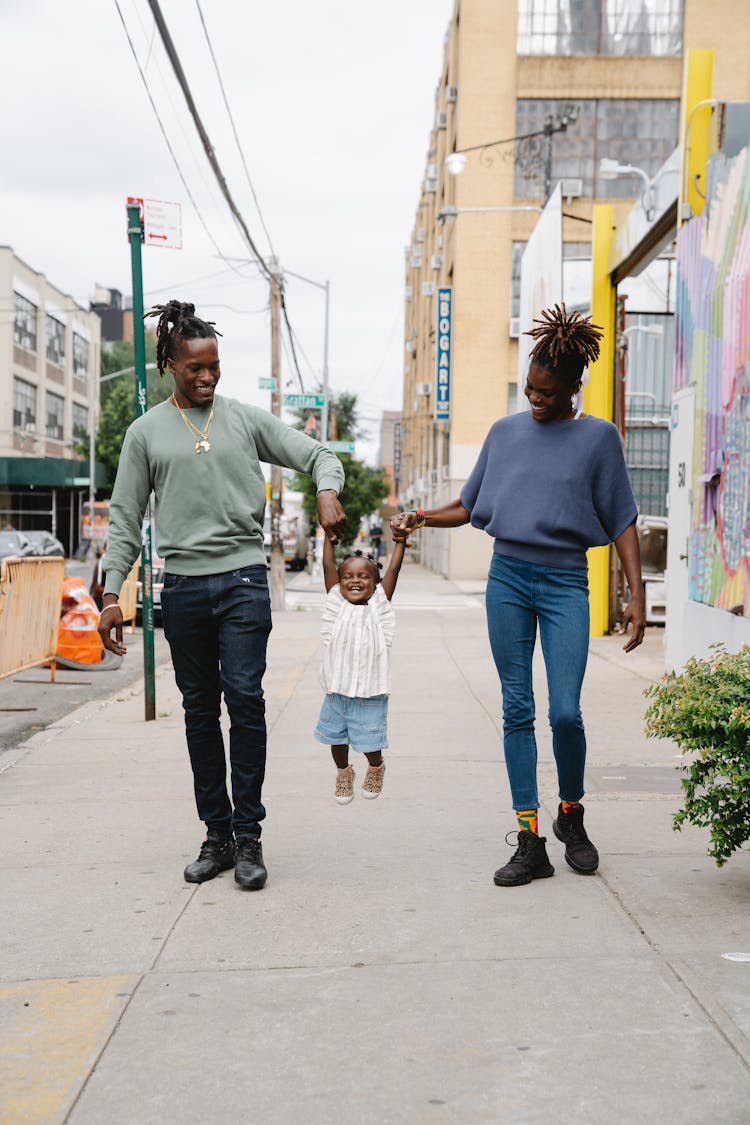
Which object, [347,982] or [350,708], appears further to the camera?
[350,708]

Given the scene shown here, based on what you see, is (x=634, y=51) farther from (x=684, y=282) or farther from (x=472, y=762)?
(x=472, y=762)

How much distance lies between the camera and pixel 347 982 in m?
3.62

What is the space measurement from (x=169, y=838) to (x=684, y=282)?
730cm

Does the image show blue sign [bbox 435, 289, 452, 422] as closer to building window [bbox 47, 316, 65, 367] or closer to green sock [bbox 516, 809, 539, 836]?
building window [bbox 47, 316, 65, 367]

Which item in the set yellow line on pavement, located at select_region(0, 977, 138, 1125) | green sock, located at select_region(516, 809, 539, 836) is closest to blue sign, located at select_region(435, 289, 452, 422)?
green sock, located at select_region(516, 809, 539, 836)

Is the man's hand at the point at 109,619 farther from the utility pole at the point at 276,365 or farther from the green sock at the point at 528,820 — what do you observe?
the utility pole at the point at 276,365

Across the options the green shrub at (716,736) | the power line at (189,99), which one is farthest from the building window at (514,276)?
the green shrub at (716,736)

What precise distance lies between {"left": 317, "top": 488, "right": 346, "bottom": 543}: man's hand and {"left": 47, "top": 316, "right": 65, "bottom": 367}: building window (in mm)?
62018

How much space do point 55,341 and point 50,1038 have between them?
64925 mm

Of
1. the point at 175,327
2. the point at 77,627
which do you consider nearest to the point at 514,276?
the point at 77,627

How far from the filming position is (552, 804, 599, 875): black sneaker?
475 cm

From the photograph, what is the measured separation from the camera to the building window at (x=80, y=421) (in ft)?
225

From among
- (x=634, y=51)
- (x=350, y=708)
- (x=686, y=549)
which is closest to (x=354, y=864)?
(x=350, y=708)

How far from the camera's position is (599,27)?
36500 mm
